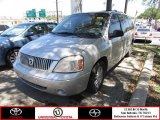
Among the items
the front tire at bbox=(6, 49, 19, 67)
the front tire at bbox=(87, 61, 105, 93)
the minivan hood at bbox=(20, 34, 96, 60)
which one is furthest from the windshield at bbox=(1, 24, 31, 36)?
the front tire at bbox=(87, 61, 105, 93)

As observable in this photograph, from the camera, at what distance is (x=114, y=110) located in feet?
10.3

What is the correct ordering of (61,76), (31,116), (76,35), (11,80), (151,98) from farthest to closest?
(11,80) < (76,35) < (151,98) < (61,76) < (31,116)

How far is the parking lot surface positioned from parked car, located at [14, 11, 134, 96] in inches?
12.1

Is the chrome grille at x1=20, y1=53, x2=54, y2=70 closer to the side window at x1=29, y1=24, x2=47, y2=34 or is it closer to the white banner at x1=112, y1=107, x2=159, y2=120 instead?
the white banner at x1=112, y1=107, x2=159, y2=120

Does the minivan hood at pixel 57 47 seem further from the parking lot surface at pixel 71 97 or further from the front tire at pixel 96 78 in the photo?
the parking lot surface at pixel 71 97

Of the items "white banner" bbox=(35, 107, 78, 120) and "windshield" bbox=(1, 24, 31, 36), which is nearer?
"white banner" bbox=(35, 107, 78, 120)

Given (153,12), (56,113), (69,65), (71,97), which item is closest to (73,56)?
(69,65)

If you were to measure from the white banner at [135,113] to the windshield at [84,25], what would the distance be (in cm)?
214

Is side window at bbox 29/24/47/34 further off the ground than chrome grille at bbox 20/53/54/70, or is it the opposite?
side window at bbox 29/24/47/34

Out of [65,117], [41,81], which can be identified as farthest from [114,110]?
[41,81]

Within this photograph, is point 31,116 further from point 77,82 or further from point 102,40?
point 102,40

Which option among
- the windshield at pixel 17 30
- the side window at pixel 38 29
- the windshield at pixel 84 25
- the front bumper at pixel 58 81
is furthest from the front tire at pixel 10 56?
the front bumper at pixel 58 81

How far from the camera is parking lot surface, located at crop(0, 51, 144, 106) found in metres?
4.34

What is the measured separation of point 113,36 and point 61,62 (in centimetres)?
190
